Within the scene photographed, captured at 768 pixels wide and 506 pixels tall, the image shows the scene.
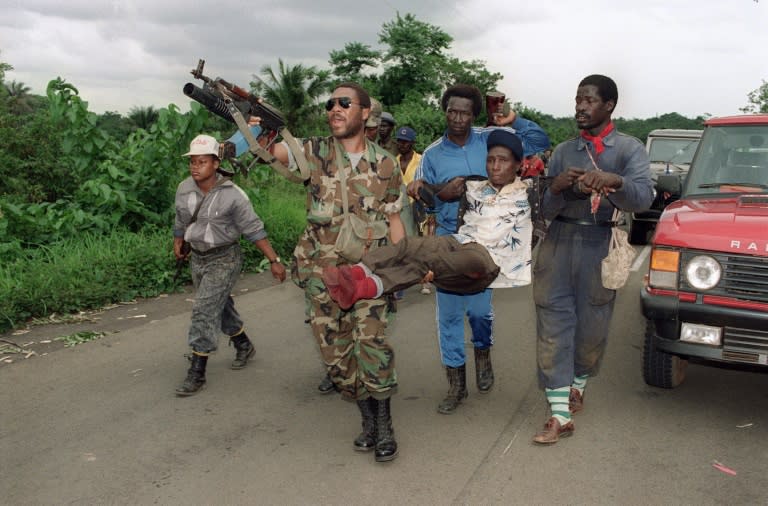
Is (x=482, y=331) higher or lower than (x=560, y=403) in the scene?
higher

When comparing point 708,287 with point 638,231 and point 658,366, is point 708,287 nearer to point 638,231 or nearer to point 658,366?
point 658,366

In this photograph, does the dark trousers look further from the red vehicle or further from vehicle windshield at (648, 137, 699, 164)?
vehicle windshield at (648, 137, 699, 164)

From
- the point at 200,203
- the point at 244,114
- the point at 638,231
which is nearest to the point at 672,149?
the point at 638,231

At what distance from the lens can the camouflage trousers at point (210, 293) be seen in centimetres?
521

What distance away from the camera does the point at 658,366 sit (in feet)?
A: 16.5

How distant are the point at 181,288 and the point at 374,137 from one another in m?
2.89

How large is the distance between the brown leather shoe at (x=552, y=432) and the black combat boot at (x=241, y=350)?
2533 mm

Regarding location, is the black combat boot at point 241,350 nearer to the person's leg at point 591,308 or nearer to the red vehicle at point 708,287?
the person's leg at point 591,308

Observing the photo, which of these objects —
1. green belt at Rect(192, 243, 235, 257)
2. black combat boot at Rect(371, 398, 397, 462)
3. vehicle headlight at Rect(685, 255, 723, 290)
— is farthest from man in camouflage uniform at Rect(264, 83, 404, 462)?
vehicle headlight at Rect(685, 255, 723, 290)

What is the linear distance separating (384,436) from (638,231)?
1017cm

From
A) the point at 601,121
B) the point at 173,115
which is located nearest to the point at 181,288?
the point at 173,115

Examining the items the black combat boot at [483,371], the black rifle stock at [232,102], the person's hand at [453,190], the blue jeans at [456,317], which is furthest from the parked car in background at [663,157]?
the black rifle stock at [232,102]

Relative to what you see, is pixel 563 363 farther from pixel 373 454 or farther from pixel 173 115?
pixel 173 115

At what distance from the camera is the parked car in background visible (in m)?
12.7
